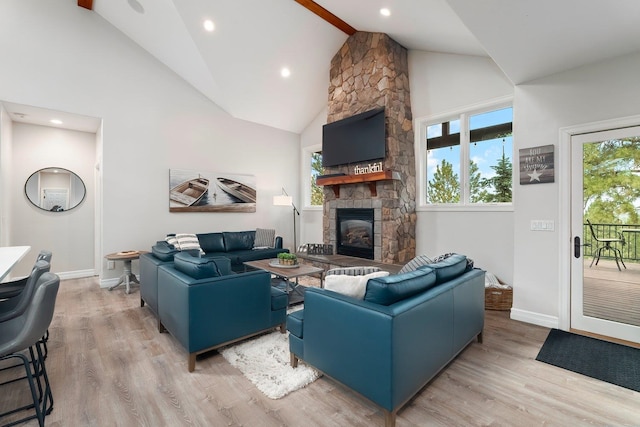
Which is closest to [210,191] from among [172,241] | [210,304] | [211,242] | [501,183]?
[211,242]

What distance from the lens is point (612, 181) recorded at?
300cm

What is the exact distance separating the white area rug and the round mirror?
5.02m

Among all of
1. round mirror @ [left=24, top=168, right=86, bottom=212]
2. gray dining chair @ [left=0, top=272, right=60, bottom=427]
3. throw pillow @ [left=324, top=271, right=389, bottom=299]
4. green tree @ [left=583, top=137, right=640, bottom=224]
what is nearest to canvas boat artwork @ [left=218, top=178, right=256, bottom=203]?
round mirror @ [left=24, top=168, right=86, bottom=212]

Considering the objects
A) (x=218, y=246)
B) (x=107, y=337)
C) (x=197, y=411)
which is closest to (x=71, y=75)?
(x=218, y=246)

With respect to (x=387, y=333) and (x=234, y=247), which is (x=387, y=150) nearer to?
(x=234, y=247)

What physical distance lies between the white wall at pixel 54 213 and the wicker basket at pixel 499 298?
696 centimetres

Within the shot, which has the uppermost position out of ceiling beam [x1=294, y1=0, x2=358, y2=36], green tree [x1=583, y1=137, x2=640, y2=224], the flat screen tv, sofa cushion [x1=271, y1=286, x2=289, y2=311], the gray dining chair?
ceiling beam [x1=294, y1=0, x2=358, y2=36]

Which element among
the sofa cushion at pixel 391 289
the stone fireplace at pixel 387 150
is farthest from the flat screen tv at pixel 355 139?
the sofa cushion at pixel 391 289

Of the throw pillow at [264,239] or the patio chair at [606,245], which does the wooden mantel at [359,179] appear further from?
the patio chair at [606,245]

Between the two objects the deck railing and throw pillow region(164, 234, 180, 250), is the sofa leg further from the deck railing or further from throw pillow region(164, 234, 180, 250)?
throw pillow region(164, 234, 180, 250)

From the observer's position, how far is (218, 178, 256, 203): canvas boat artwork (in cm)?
627

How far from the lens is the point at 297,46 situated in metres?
5.33

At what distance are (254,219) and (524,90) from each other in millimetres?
5331

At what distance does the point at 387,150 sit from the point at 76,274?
622 centimetres
